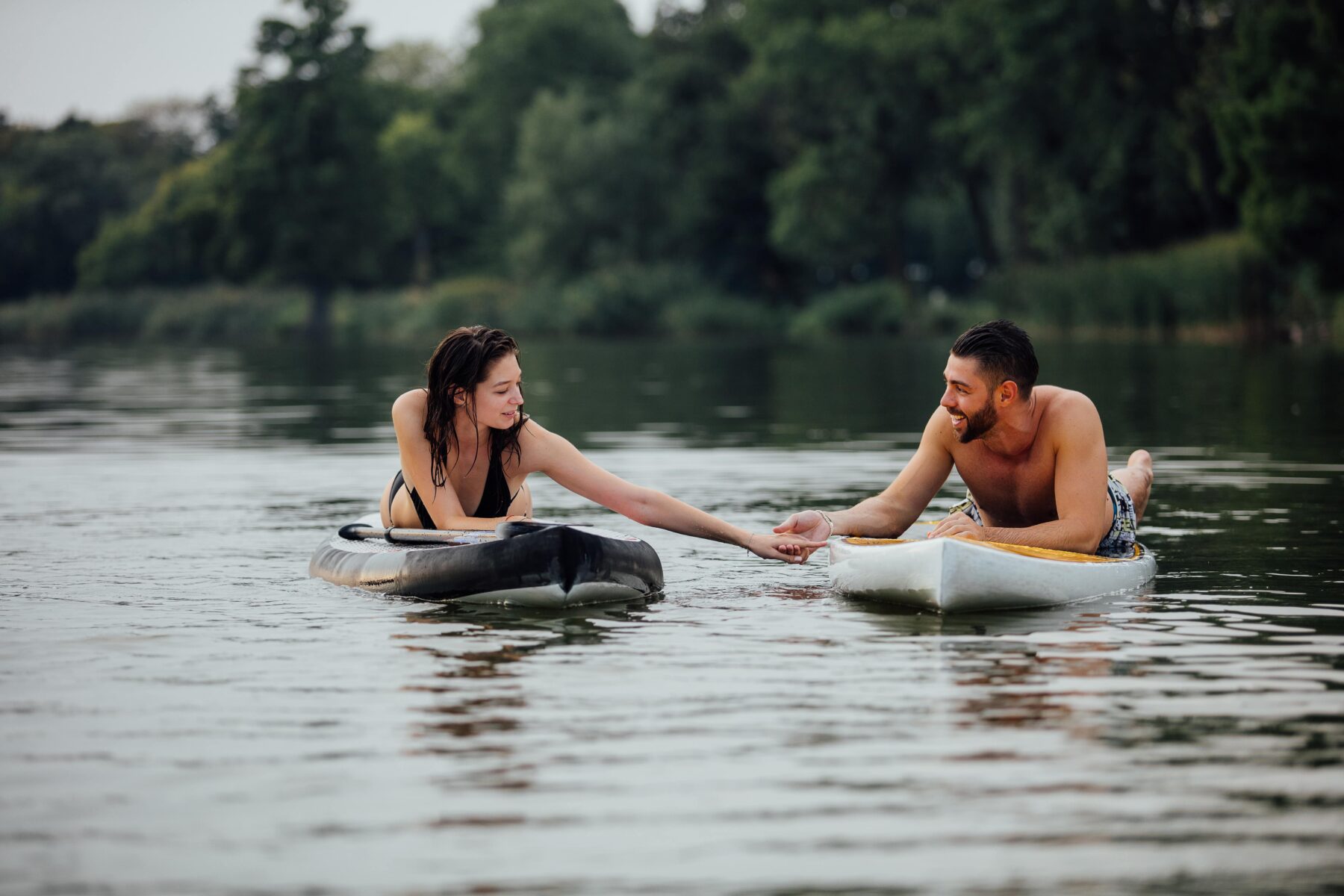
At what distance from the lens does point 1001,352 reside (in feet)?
25.3

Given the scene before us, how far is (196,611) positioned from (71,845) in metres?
3.61

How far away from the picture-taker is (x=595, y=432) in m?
18.8

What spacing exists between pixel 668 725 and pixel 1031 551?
9.19 ft

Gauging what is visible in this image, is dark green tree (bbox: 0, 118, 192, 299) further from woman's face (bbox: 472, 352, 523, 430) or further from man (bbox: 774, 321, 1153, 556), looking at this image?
man (bbox: 774, 321, 1153, 556)

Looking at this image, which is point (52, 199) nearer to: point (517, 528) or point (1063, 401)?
point (517, 528)

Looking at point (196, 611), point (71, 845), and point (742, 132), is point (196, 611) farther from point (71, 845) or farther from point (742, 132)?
point (742, 132)

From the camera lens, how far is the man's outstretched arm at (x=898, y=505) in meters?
8.35

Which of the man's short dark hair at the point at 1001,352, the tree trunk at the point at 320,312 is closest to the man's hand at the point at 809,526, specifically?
the man's short dark hair at the point at 1001,352

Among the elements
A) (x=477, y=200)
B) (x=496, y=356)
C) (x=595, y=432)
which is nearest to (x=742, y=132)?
(x=477, y=200)

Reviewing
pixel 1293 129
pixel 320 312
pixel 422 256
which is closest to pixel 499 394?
pixel 1293 129

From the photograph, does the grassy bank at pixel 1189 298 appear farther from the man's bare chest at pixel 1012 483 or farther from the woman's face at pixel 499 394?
the woman's face at pixel 499 394

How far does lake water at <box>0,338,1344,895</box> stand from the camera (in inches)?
157

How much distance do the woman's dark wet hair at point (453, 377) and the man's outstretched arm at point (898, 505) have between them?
56.6 inches

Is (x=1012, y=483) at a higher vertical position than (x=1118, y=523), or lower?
higher
